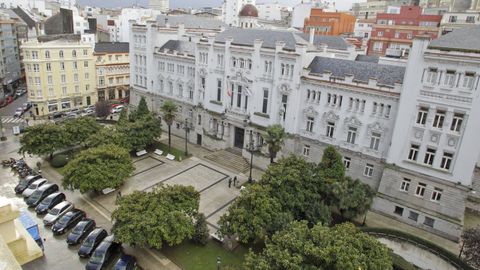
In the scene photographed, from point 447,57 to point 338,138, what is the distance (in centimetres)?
1652

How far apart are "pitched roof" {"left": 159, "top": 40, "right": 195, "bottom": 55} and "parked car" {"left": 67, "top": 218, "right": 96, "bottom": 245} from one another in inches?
1538

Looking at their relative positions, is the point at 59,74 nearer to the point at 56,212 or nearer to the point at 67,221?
the point at 56,212

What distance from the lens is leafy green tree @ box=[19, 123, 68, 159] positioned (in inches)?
1934

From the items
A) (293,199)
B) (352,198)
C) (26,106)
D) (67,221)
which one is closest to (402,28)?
(352,198)

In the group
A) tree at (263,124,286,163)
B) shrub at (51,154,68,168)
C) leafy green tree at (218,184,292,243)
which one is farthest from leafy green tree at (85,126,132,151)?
leafy green tree at (218,184,292,243)

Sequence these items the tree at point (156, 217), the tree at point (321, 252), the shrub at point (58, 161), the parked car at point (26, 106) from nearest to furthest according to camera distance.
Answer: the tree at point (321, 252), the tree at point (156, 217), the shrub at point (58, 161), the parked car at point (26, 106)

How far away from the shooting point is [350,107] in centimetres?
4416

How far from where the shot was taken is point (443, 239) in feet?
126

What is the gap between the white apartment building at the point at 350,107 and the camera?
36.9m

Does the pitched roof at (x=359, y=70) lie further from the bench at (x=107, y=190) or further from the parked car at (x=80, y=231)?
the parked car at (x=80, y=231)

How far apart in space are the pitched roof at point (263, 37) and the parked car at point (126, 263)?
3608cm

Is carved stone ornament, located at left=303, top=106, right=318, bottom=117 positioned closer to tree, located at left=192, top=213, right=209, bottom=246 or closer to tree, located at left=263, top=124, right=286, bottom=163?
tree, located at left=263, top=124, right=286, bottom=163

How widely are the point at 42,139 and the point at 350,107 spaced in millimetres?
46508

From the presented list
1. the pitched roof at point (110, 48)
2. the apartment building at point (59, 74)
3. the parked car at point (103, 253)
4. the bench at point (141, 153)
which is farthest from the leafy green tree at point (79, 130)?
the pitched roof at point (110, 48)
